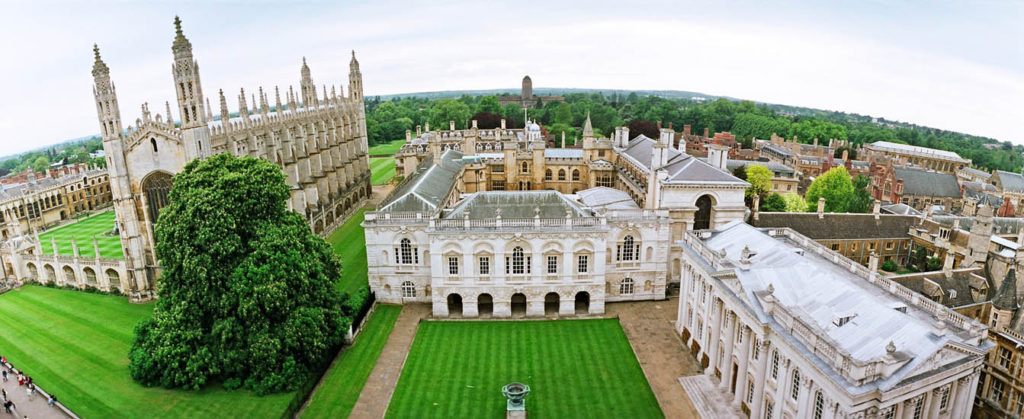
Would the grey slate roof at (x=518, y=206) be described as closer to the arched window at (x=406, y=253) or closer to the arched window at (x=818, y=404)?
the arched window at (x=406, y=253)

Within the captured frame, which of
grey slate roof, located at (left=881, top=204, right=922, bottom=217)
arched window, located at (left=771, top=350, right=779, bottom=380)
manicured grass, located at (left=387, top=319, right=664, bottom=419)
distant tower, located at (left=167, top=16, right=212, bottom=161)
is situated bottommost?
manicured grass, located at (left=387, top=319, right=664, bottom=419)

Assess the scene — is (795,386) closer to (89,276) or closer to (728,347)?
(728,347)

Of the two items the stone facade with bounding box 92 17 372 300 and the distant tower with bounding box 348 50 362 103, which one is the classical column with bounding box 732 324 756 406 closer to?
the stone facade with bounding box 92 17 372 300

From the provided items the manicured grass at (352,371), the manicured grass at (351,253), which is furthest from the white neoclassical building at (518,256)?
the manicured grass at (351,253)

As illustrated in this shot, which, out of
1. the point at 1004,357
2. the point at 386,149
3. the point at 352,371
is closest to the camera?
the point at 1004,357

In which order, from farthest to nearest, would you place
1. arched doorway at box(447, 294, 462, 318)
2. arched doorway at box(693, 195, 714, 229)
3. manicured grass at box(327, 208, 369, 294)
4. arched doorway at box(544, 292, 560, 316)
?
manicured grass at box(327, 208, 369, 294) → arched doorway at box(693, 195, 714, 229) → arched doorway at box(544, 292, 560, 316) → arched doorway at box(447, 294, 462, 318)

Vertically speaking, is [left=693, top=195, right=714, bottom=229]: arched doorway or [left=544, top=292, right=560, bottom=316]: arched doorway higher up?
[left=693, top=195, right=714, bottom=229]: arched doorway

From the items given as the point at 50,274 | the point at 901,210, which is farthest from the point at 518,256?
the point at 901,210

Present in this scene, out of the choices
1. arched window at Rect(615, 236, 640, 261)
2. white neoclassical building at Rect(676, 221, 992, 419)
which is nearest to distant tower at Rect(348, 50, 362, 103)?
arched window at Rect(615, 236, 640, 261)
